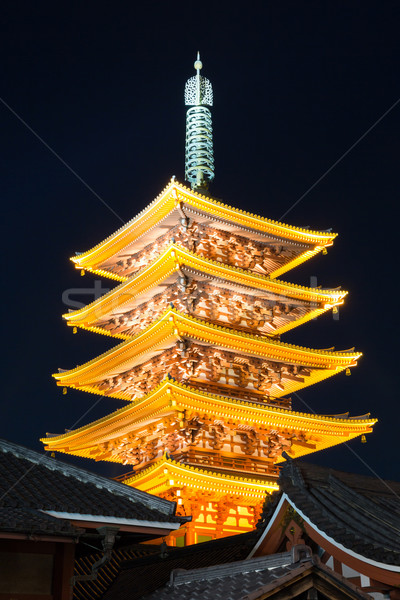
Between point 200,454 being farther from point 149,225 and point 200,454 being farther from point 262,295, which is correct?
point 149,225

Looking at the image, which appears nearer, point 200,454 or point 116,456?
point 200,454

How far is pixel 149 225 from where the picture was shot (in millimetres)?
27984

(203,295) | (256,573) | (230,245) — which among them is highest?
(230,245)

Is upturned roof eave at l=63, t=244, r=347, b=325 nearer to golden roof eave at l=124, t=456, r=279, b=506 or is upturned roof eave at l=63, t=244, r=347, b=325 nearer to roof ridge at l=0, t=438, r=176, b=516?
golden roof eave at l=124, t=456, r=279, b=506

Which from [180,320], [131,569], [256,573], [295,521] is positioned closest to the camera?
[256,573]

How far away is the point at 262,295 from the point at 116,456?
8901 millimetres

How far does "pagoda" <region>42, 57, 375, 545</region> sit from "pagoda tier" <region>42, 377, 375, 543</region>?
51 mm

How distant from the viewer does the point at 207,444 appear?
2453 cm

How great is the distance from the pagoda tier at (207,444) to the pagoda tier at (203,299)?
4.34 m

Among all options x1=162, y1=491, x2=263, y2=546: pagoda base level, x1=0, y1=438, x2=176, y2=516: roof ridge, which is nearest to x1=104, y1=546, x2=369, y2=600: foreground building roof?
x1=0, y1=438, x2=176, y2=516: roof ridge

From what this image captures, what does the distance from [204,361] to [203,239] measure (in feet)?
17.8

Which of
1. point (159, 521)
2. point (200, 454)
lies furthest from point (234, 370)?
point (159, 521)

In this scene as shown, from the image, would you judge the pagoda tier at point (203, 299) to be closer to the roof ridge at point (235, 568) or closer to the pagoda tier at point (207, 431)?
the pagoda tier at point (207, 431)

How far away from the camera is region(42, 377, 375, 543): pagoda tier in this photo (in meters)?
22.7
